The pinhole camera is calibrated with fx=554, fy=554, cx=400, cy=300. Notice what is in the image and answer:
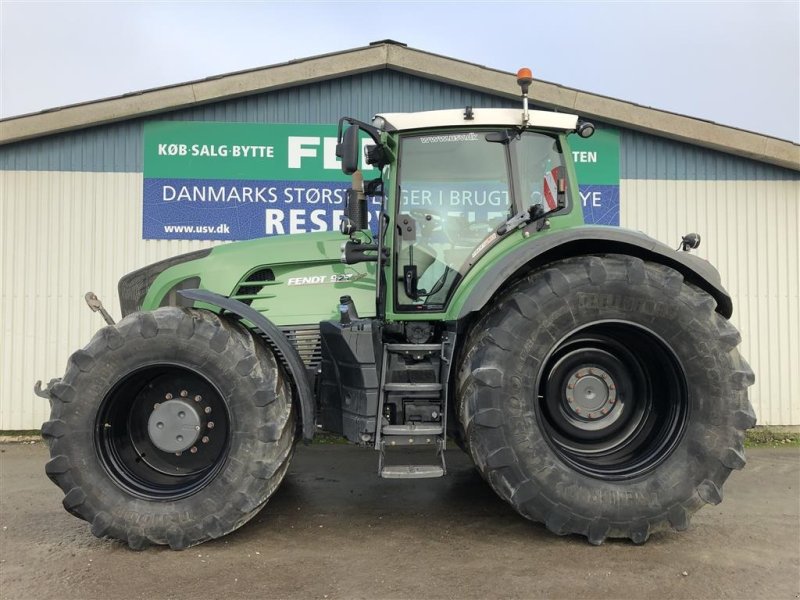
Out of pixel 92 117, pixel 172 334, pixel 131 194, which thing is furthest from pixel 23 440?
pixel 172 334

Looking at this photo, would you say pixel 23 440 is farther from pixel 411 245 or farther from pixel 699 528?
pixel 699 528

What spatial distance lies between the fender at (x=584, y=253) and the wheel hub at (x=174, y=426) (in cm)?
178

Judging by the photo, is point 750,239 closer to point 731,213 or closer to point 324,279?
point 731,213

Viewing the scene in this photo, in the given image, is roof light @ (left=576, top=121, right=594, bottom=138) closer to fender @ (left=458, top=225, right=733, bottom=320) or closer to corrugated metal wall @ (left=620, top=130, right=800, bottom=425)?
fender @ (left=458, top=225, right=733, bottom=320)

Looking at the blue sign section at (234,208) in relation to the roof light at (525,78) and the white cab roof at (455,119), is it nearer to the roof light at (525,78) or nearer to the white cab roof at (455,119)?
the white cab roof at (455,119)

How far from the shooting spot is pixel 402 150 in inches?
144

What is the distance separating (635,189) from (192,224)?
208 inches

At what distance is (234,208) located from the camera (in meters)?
6.48

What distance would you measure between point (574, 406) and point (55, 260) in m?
5.99

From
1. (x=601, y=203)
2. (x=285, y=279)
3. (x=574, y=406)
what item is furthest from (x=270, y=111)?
(x=574, y=406)

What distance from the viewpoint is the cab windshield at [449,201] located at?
143 inches

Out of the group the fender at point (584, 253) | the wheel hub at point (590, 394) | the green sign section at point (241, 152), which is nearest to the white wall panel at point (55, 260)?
the green sign section at point (241, 152)

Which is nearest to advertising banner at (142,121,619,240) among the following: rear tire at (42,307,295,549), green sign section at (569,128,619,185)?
green sign section at (569,128,619,185)

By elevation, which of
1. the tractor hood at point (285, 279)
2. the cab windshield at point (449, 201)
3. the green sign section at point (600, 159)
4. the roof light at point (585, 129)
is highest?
the green sign section at point (600, 159)
